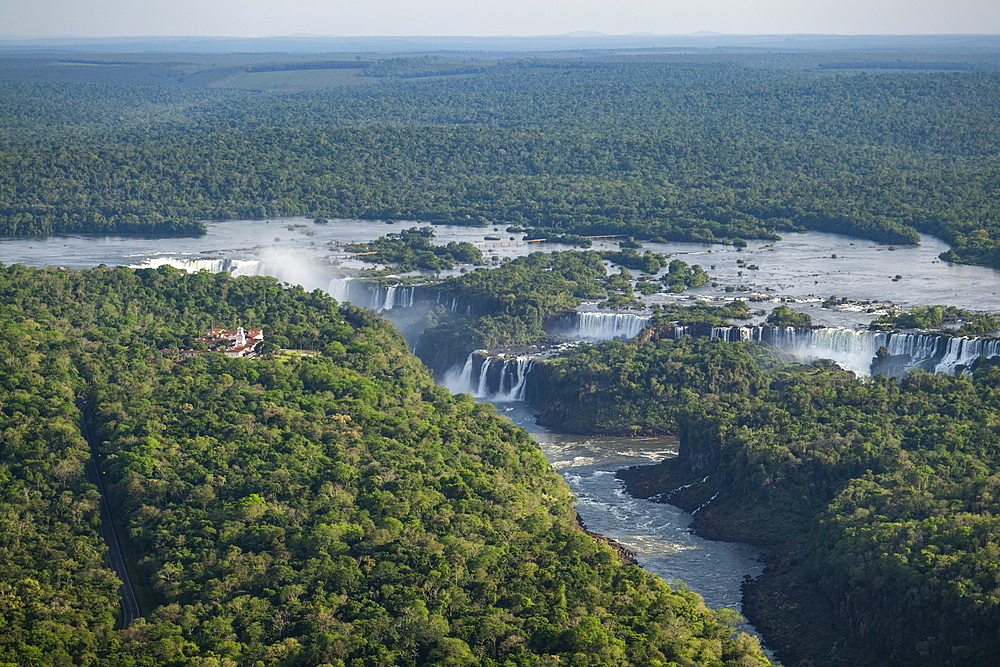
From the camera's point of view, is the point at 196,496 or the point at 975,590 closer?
the point at 975,590

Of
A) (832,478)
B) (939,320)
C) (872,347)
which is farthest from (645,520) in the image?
(939,320)

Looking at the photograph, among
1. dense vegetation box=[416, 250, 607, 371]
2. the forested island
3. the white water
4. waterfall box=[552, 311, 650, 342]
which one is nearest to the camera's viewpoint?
the forested island

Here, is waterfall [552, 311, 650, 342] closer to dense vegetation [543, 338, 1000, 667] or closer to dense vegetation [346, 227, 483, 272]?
dense vegetation [543, 338, 1000, 667]

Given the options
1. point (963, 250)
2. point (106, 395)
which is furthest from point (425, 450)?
point (963, 250)

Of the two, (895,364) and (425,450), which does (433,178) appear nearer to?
(895,364)

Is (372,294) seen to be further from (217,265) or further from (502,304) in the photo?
(217,265)

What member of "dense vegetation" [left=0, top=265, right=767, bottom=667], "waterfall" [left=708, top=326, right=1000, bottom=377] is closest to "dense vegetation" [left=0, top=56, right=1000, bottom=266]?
"waterfall" [left=708, top=326, right=1000, bottom=377]
